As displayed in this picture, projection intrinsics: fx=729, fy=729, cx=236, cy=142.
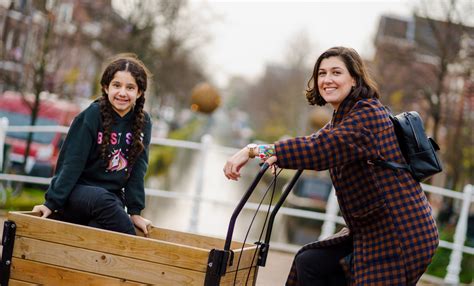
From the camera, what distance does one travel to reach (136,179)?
13.6 feet

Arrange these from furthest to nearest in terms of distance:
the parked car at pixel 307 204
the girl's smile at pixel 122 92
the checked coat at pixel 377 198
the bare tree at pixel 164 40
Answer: the bare tree at pixel 164 40, the parked car at pixel 307 204, the girl's smile at pixel 122 92, the checked coat at pixel 377 198

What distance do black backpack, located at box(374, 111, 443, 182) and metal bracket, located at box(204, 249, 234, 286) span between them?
0.79 metres

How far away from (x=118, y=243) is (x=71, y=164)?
659mm

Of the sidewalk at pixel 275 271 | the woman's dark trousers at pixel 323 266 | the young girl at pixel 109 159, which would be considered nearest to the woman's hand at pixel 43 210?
the young girl at pixel 109 159

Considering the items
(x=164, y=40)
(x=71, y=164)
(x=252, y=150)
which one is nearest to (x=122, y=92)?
(x=71, y=164)

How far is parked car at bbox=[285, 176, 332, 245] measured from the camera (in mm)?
21375

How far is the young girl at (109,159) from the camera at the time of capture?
371 cm

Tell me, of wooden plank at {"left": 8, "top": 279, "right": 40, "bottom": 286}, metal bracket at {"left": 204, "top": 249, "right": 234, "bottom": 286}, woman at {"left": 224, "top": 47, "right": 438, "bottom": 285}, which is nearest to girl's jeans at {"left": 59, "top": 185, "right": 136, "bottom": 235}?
wooden plank at {"left": 8, "top": 279, "right": 40, "bottom": 286}

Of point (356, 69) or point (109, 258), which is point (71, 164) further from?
point (356, 69)

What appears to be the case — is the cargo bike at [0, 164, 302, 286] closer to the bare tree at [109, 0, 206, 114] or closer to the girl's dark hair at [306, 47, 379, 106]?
the girl's dark hair at [306, 47, 379, 106]

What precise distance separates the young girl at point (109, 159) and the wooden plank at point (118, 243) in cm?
30

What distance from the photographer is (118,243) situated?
3.24 metres

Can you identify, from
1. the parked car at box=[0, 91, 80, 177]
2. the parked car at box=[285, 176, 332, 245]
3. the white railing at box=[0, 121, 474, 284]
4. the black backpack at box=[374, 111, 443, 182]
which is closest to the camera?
the black backpack at box=[374, 111, 443, 182]

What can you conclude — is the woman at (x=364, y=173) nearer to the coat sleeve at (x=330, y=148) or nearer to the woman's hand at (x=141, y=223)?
the coat sleeve at (x=330, y=148)
